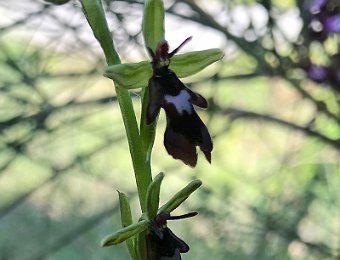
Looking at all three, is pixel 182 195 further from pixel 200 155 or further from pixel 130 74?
pixel 200 155

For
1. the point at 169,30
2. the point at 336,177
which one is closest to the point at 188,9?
the point at 169,30

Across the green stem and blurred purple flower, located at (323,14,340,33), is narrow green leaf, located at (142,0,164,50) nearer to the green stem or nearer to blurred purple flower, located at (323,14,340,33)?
the green stem

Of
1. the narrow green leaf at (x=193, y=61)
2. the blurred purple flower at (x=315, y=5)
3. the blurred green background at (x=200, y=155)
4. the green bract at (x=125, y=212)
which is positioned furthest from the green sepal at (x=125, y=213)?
the blurred purple flower at (x=315, y=5)

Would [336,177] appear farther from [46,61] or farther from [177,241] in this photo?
[177,241]

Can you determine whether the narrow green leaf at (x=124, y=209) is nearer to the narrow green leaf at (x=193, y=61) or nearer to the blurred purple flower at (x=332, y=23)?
the narrow green leaf at (x=193, y=61)

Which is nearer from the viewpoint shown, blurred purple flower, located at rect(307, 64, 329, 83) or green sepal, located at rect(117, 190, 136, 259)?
green sepal, located at rect(117, 190, 136, 259)

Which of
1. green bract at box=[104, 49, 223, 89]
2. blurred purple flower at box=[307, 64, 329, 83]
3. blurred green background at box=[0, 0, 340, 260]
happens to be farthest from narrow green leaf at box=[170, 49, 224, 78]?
blurred purple flower at box=[307, 64, 329, 83]

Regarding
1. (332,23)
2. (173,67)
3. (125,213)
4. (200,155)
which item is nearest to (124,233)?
(125,213)
